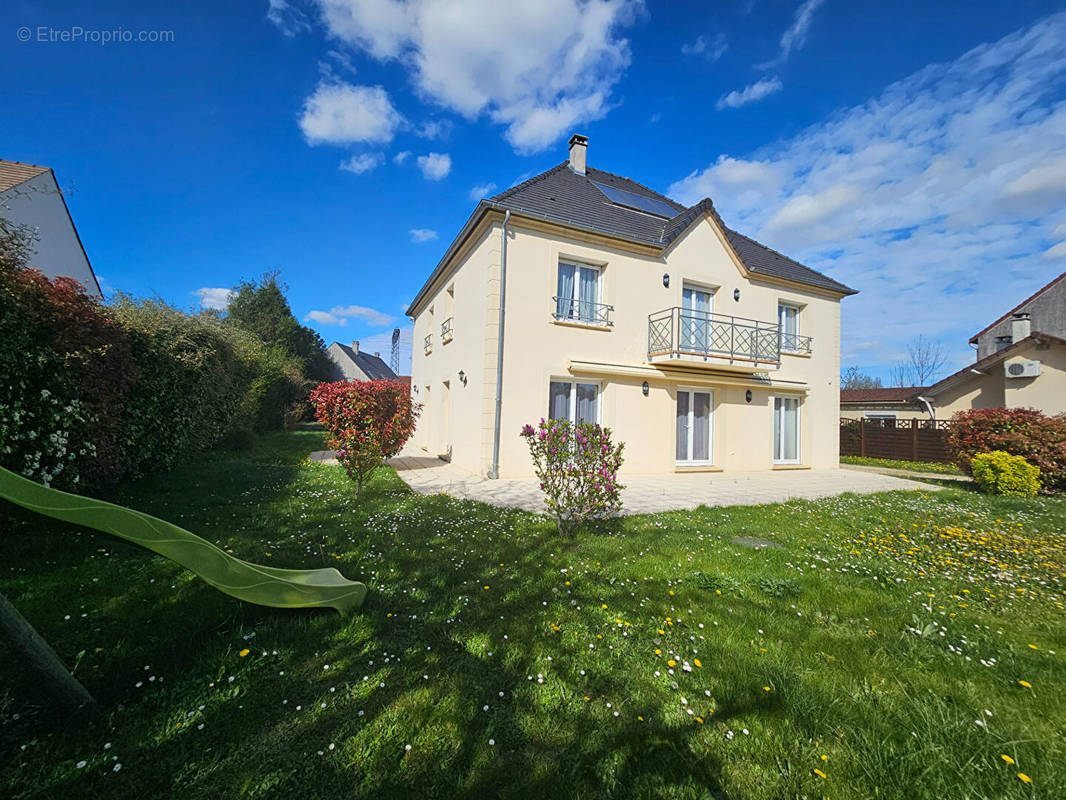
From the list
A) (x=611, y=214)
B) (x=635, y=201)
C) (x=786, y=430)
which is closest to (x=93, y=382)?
(x=611, y=214)

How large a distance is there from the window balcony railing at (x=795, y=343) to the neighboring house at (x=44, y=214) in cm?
2162

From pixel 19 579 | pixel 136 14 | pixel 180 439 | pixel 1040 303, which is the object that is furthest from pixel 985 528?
pixel 1040 303

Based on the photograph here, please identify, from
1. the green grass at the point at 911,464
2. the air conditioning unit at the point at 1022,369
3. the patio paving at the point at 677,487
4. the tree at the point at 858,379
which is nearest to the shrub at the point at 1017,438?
the patio paving at the point at 677,487

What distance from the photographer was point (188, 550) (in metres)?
1.99

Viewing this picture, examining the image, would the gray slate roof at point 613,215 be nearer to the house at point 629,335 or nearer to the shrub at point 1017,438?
the house at point 629,335

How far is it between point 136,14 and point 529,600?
9.14 metres

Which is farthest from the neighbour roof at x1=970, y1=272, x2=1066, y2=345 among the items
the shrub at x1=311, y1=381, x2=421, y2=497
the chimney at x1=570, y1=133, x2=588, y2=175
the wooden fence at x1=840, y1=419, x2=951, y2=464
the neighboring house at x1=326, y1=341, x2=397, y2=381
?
the neighboring house at x1=326, y1=341, x2=397, y2=381

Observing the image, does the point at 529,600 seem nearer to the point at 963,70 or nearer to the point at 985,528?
the point at 985,528

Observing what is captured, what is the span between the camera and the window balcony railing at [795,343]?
1261 centimetres

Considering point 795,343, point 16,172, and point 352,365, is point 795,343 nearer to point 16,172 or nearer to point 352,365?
point 16,172

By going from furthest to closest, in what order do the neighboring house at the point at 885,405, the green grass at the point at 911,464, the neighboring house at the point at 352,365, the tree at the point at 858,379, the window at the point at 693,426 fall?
the tree at the point at 858,379 < the neighboring house at the point at 352,365 < the neighboring house at the point at 885,405 < the green grass at the point at 911,464 < the window at the point at 693,426

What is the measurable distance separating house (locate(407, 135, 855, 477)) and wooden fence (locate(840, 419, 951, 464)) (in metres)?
4.63

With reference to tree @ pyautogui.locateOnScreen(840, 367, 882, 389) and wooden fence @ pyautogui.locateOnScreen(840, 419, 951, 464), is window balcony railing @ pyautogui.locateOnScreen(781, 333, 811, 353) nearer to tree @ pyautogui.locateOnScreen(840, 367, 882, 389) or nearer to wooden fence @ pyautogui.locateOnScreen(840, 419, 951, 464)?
wooden fence @ pyautogui.locateOnScreen(840, 419, 951, 464)

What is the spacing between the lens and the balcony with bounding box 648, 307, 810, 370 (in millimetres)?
10000
